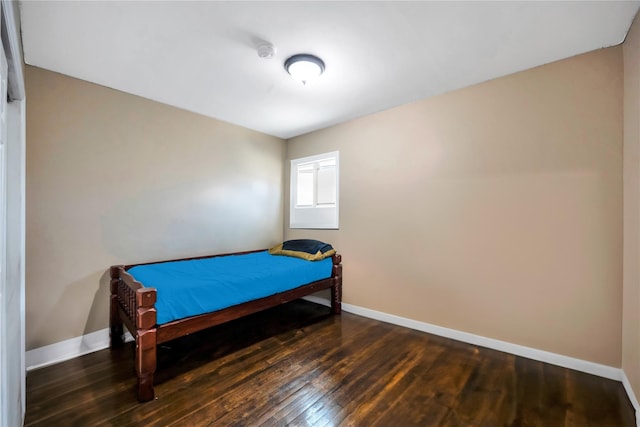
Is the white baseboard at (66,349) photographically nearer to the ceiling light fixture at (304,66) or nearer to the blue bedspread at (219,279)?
the blue bedspread at (219,279)

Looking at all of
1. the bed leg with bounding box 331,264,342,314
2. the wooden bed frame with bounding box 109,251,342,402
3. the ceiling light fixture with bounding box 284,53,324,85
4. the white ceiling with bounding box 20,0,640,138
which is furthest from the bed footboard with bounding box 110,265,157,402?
the bed leg with bounding box 331,264,342,314

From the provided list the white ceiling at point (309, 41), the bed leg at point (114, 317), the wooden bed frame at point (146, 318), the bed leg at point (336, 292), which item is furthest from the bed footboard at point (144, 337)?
the bed leg at point (336, 292)

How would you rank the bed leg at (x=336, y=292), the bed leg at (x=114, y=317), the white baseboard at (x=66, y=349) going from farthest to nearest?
the bed leg at (x=336, y=292)
the bed leg at (x=114, y=317)
the white baseboard at (x=66, y=349)

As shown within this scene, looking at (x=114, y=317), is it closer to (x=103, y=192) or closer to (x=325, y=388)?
(x=103, y=192)

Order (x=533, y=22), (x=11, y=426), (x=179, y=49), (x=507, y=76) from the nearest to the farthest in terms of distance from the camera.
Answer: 1. (x=11, y=426)
2. (x=533, y=22)
3. (x=179, y=49)
4. (x=507, y=76)

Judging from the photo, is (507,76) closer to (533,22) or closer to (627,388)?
(533,22)

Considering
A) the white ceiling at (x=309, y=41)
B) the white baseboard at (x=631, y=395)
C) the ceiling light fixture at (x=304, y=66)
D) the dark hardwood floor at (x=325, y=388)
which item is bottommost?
the dark hardwood floor at (x=325, y=388)

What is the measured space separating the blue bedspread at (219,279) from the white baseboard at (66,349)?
2.16 feet

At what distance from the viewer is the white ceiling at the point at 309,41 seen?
1.68 meters

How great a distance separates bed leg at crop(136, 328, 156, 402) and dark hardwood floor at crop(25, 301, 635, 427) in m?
0.07

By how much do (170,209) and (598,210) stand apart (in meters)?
3.89

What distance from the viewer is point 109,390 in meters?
1.90

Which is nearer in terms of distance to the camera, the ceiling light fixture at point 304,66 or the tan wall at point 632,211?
the tan wall at point 632,211

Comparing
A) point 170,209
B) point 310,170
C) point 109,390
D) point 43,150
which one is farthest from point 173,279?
point 310,170
